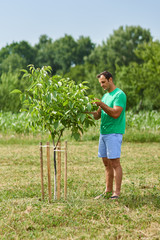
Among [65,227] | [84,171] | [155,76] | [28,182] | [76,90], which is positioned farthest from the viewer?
[155,76]

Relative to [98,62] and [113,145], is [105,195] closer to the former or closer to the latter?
[113,145]

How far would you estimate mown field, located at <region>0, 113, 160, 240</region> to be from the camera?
159 inches

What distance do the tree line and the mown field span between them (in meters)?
13.8

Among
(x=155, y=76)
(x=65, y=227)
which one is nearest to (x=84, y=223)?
(x=65, y=227)

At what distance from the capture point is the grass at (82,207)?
403cm

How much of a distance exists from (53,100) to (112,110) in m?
0.90

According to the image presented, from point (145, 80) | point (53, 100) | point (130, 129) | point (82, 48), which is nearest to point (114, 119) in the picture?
point (53, 100)

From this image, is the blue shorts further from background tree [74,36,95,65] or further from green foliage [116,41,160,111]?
background tree [74,36,95,65]

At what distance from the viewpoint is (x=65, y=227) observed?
13.8ft

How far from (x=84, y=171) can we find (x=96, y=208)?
135 inches

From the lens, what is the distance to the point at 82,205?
16.2 feet

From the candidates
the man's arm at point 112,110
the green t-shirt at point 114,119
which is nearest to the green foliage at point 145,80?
the green t-shirt at point 114,119

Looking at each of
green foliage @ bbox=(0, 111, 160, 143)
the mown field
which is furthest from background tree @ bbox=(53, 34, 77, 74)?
the mown field

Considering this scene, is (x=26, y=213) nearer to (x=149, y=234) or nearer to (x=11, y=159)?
(x=149, y=234)
